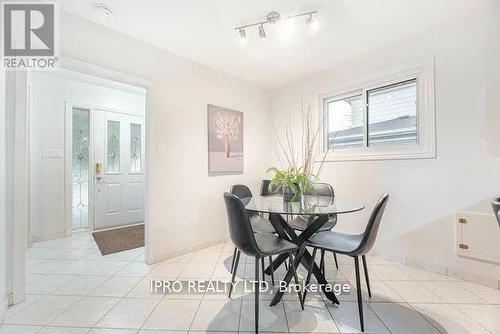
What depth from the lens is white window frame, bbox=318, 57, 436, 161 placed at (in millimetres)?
2324

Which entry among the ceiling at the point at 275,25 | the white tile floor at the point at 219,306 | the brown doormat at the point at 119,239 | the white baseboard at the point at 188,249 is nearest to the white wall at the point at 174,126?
the white baseboard at the point at 188,249

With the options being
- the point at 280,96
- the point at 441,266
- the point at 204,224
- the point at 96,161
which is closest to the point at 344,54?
the point at 280,96

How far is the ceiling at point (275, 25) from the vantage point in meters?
1.93

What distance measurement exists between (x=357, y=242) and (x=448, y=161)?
1.36m

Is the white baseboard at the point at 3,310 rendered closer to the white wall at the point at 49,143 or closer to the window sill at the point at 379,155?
the white wall at the point at 49,143

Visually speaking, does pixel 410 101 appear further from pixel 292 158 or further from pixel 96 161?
pixel 96 161

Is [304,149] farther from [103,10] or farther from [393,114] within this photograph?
[103,10]

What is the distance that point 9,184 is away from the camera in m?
1.70

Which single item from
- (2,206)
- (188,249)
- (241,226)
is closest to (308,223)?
(241,226)

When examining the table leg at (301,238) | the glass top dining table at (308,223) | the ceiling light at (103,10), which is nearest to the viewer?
the glass top dining table at (308,223)

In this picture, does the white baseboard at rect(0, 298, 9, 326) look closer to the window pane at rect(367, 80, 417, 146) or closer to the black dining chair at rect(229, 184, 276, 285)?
the black dining chair at rect(229, 184, 276, 285)

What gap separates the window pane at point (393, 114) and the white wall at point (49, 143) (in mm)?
3965
